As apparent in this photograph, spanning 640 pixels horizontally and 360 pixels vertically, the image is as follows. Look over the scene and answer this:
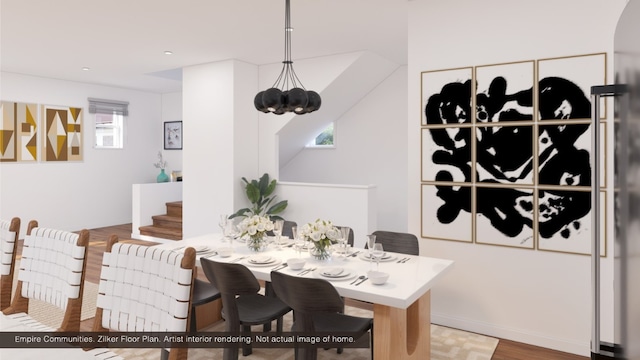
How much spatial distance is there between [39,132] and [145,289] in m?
6.62

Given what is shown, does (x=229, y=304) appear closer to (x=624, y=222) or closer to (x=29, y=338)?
(x=29, y=338)

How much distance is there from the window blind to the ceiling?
1.32m

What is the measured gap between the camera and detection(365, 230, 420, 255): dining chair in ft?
10.5

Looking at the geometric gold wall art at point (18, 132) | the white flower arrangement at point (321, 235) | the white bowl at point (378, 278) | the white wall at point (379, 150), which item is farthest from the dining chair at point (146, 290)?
the geometric gold wall art at point (18, 132)

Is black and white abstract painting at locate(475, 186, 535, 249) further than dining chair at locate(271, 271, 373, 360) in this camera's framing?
Yes

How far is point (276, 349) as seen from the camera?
305 centimetres

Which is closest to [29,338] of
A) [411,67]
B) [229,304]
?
[229,304]

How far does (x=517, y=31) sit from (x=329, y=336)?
254 cm

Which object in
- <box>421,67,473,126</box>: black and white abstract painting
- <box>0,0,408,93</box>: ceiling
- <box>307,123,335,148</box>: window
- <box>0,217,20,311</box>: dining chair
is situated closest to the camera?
<box>0,217,20,311</box>: dining chair

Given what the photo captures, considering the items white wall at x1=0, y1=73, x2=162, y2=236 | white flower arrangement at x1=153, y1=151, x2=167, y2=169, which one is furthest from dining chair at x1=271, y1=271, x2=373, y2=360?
white flower arrangement at x1=153, y1=151, x2=167, y2=169

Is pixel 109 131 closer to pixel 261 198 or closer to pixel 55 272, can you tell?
pixel 261 198

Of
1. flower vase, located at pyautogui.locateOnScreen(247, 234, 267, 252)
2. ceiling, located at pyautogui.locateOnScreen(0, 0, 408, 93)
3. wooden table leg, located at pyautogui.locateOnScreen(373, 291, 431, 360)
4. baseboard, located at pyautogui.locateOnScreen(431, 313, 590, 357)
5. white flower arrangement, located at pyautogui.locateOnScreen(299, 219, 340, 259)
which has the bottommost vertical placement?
baseboard, located at pyautogui.locateOnScreen(431, 313, 590, 357)

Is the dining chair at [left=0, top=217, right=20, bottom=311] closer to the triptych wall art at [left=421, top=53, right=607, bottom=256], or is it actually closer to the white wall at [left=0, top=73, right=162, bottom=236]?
the triptych wall art at [left=421, top=53, right=607, bottom=256]

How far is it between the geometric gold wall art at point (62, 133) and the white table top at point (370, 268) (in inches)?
202
